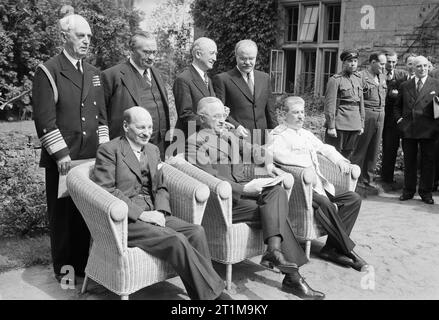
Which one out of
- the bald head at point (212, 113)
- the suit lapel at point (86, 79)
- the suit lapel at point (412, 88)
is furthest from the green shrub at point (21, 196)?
the suit lapel at point (412, 88)

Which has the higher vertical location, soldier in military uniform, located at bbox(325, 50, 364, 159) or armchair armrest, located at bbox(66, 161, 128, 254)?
soldier in military uniform, located at bbox(325, 50, 364, 159)

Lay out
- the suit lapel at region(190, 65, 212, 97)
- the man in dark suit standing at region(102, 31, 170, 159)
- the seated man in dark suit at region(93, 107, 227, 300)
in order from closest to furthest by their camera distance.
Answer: the seated man in dark suit at region(93, 107, 227, 300) < the man in dark suit standing at region(102, 31, 170, 159) < the suit lapel at region(190, 65, 212, 97)

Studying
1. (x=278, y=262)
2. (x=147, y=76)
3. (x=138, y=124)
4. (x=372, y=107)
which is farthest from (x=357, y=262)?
(x=372, y=107)

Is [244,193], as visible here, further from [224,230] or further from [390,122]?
[390,122]

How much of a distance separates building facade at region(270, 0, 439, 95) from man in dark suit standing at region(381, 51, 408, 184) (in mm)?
3228

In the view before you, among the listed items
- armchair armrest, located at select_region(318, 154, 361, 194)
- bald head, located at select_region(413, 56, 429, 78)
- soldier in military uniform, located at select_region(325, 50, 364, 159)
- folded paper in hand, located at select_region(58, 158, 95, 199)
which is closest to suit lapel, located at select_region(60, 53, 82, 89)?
folded paper in hand, located at select_region(58, 158, 95, 199)

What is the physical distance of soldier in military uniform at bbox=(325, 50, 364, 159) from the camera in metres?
6.79

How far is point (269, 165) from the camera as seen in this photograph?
4.81 m

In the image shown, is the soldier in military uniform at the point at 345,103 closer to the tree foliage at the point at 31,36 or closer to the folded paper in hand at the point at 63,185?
the folded paper in hand at the point at 63,185

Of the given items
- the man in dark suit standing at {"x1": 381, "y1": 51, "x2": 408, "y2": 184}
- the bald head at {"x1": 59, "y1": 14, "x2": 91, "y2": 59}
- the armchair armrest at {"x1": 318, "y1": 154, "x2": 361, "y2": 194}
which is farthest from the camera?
the man in dark suit standing at {"x1": 381, "y1": 51, "x2": 408, "y2": 184}

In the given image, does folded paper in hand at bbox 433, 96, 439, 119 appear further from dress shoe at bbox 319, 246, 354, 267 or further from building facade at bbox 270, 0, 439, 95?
building facade at bbox 270, 0, 439, 95

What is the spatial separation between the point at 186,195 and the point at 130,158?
0.49 meters

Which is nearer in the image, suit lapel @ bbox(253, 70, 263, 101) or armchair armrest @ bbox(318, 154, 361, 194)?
armchair armrest @ bbox(318, 154, 361, 194)
